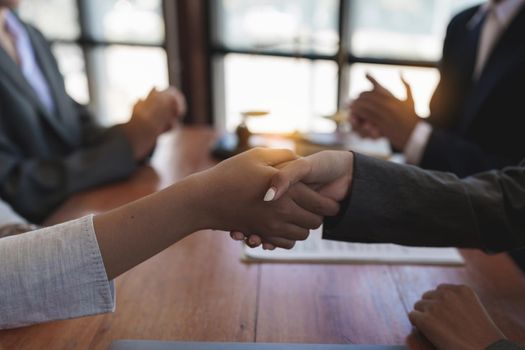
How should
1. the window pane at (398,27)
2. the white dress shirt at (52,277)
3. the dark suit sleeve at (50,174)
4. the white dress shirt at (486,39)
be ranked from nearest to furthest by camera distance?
the white dress shirt at (52,277)
the dark suit sleeve at (50,174)
the white dress shirt at (486,39)
the window pane at (398,27)

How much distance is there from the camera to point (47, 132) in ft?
4.11

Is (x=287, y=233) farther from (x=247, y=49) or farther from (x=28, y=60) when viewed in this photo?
(x=247, y=49)

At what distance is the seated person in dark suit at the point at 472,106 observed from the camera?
1118 millimetres

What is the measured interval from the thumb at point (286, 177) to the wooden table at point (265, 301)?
0.54ft

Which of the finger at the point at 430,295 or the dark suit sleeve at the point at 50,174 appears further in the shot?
the dark suit sleeve at the point at 50,174

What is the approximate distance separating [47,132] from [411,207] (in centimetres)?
97

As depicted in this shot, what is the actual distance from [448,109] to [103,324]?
1122mm

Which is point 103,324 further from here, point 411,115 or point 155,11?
point 155,11

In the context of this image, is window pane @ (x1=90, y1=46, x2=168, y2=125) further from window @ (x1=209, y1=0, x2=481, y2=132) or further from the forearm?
the forearm

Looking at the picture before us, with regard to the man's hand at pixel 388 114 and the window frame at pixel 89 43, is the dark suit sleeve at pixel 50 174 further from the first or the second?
→ the window frame at pixel 89 43

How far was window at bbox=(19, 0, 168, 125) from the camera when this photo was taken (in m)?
2.97

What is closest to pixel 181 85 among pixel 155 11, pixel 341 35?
pixel 155 11

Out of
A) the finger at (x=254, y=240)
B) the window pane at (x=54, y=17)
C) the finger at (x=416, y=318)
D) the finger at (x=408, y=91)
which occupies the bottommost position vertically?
the finger at (x=416, y=318)

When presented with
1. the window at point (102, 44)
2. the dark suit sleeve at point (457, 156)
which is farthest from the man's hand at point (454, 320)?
the window at point (102, 44)
